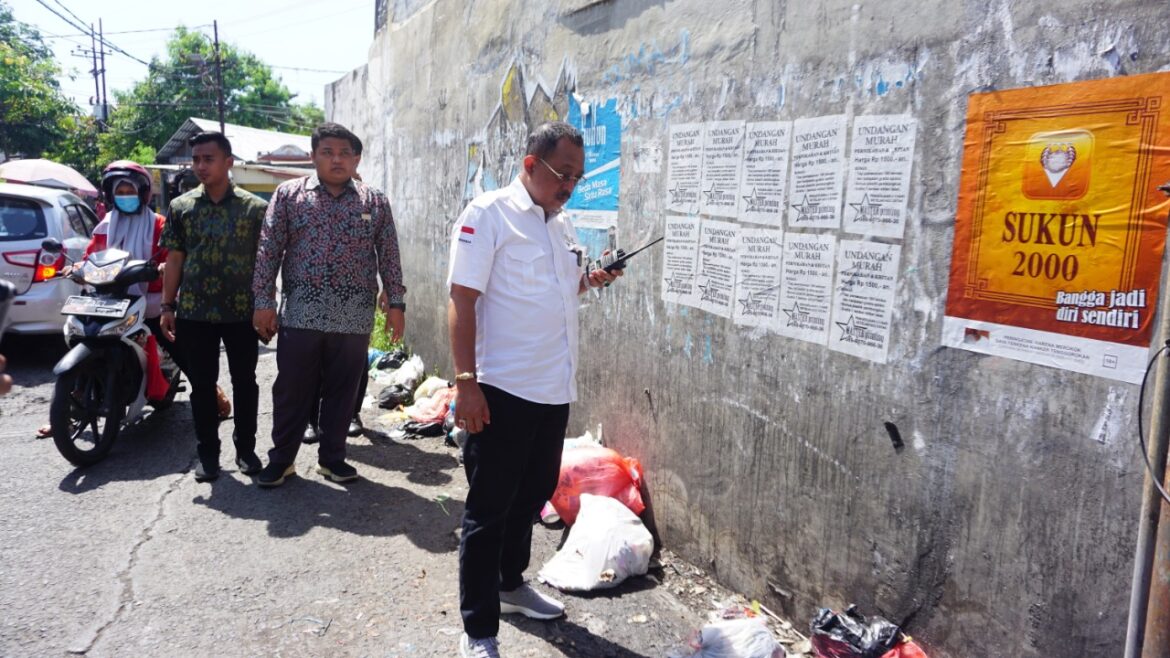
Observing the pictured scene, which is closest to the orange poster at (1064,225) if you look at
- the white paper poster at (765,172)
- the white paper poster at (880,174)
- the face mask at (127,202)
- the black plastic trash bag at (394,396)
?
the white paper poster at (880,174)

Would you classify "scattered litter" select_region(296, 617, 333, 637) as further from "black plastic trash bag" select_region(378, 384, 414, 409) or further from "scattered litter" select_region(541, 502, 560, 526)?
"black plastic trash bag" select_region(378, 384, 414, 409)

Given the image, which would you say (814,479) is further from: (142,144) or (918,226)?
(142,144)

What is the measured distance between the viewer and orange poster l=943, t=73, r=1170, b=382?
1.92 m

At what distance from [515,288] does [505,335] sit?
0.55 feet

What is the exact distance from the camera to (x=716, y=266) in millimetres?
3289

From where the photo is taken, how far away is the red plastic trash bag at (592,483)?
3730 mm

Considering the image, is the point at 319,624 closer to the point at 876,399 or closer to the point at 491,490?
the point at 491,490

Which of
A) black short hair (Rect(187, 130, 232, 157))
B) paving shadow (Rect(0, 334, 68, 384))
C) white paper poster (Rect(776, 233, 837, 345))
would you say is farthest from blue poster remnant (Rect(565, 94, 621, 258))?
paving shadow (Rect(0, 334, 68, 384))

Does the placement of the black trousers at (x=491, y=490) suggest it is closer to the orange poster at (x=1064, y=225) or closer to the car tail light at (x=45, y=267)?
the orange poster at (x=1064, y=225)

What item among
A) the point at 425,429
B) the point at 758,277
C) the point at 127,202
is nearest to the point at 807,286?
the point at 758,277

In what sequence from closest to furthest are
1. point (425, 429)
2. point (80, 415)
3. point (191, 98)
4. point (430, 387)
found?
point (80, 415), point (425, 429), point (430, 387), point (191, 98)

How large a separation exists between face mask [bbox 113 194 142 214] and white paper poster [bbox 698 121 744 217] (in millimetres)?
4036

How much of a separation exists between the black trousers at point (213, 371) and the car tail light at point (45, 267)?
3758 mm

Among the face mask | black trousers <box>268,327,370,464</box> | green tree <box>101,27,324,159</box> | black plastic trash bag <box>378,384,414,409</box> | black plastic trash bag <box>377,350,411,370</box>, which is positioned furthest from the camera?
green tree <box>101,27,324,159</box>
